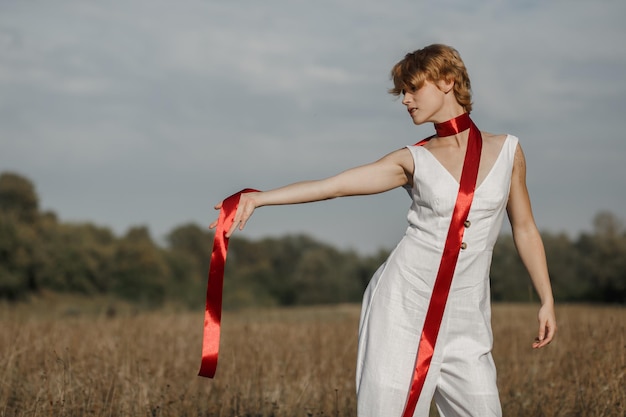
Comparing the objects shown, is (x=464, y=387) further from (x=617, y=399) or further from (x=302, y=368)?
(x=302, y=368)

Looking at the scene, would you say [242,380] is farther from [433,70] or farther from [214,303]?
[433,70]

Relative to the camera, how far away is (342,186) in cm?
327

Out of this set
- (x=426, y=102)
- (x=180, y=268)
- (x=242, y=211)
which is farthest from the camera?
(x=180, y=268)

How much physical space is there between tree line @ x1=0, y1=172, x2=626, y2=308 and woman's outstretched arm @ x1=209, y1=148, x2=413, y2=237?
732 inches

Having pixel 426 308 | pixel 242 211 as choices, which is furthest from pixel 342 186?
pixel 426 308

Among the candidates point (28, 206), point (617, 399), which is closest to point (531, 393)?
point (617, 399)

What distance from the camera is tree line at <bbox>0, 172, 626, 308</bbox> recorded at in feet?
89.0

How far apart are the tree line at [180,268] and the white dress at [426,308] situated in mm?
18561

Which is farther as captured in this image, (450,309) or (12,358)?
(12,358)

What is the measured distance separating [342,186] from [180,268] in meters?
32.3

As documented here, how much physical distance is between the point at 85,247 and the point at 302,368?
82.6 feet

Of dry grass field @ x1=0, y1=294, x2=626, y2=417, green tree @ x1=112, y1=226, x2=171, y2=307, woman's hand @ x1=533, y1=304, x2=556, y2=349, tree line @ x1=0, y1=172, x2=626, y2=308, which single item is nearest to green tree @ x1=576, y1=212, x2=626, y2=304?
tree line @ x1=0, y1=172, x2=626, y2=308

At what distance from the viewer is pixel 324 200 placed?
3287 mm

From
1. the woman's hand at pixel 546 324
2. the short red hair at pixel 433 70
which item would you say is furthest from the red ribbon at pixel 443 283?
the woman's hand at pixel 546 324
